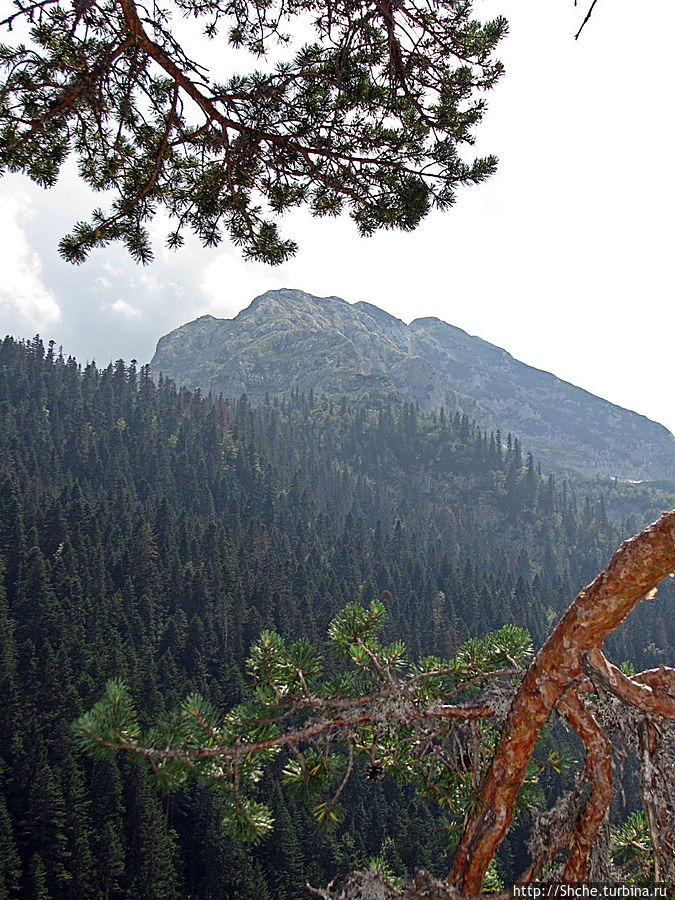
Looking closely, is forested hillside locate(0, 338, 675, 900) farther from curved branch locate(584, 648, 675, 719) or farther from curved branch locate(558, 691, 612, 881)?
curved branch locate(584, 648, 675, 719)

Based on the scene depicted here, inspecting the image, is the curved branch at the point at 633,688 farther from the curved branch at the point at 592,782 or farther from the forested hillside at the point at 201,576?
the forested hillside at the point at 201,576

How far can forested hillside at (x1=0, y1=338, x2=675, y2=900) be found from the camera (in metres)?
41.2

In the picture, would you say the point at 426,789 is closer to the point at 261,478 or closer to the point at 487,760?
the point at 487,760

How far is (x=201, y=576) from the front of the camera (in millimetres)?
71375

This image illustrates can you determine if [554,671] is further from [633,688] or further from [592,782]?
[592,782]

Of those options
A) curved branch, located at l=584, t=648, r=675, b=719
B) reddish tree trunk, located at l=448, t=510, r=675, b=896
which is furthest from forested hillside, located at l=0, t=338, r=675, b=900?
curved branch, located at l=584, t=648, r=675, b=719

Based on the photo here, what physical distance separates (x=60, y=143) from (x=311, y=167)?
2.40m

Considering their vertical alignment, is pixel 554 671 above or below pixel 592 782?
above

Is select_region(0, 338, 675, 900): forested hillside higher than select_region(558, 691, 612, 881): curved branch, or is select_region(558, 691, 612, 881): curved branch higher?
select_region(558, 691, 612, 881): curved branch

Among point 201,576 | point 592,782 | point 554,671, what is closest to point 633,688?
point 554,671

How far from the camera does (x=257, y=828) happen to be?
3.44 metres

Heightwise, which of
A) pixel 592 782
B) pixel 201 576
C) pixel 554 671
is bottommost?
pixel 201 576

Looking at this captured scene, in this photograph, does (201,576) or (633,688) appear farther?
(201,576)

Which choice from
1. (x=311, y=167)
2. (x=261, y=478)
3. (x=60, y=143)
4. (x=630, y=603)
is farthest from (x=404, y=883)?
(x=261, y=478)
